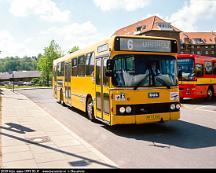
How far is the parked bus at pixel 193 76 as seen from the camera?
19.4 m

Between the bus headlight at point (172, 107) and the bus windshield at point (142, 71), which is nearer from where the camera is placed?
the bus windshield at point (142, 71)

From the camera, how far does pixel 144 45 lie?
9.88m

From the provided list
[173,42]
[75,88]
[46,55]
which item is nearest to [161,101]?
[173,42]

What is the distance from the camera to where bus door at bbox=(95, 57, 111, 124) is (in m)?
10.0

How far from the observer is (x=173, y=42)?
10.3 m

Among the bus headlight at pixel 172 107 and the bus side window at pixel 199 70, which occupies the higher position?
the bus side window at pixel 199 70

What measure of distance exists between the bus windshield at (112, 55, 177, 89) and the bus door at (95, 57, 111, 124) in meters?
0.67

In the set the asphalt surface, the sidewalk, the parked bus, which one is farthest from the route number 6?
the parked bus

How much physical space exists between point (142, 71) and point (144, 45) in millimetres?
883

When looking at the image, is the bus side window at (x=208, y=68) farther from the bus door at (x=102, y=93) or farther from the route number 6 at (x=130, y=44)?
the route number 6 at (x=130, y=44)

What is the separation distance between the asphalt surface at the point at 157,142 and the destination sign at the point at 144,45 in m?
2.69

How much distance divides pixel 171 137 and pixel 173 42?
3.22 metres

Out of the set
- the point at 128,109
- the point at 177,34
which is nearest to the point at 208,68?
the point at 128,109

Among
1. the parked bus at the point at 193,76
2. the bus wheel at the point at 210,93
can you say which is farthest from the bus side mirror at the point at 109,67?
the bus wheel at the point at 210,93
